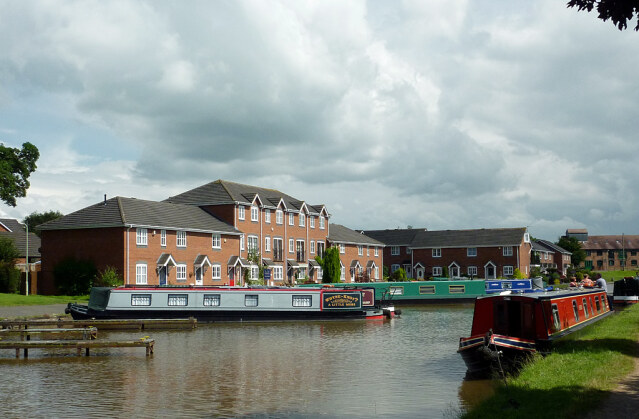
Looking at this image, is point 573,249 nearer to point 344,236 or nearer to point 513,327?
point 344,236

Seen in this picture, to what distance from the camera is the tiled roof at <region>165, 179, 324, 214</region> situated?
57219 millimetres

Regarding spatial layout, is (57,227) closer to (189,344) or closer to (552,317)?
(189,344)

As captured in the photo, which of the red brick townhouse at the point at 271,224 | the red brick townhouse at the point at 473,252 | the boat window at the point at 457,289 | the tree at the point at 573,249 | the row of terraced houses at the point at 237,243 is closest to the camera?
the row of terraced houses at the point at 237,243

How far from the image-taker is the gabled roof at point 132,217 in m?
45.7

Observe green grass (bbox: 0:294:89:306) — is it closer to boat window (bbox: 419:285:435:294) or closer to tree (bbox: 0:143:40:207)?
tree (bbox: 0:143:40:207)

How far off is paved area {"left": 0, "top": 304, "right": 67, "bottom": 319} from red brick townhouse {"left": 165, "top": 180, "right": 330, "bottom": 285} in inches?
755

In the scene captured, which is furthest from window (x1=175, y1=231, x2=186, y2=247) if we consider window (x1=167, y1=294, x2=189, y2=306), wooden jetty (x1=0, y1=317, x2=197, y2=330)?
wooden jetty (x1=0, y1=317, x2=197, y2=330)

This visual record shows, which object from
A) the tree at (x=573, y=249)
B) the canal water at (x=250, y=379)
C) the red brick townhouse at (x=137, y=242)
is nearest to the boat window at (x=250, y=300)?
the canal water at (x=250, y=379)

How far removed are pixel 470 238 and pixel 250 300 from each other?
5174 centimetres

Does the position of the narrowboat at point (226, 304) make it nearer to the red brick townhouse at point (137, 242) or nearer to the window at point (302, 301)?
the window at point (302, 301)

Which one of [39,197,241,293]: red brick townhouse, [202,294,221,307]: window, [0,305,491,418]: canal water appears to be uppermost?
[39,197,241,293]: red brick townhouse

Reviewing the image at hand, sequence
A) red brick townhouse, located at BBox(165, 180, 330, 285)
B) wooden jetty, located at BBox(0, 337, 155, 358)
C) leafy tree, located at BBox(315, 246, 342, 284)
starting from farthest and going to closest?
leafy tree, located at BBox(315, 246, 342, 284) → red brick townhouse, located at BBox(165, 180, 330, 285) → wooden jetty, located at BBox(0, 337, 155, 358)

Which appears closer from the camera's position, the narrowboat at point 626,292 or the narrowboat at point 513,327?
the narrowboat at point 513,327

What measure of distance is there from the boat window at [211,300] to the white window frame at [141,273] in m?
12.0
